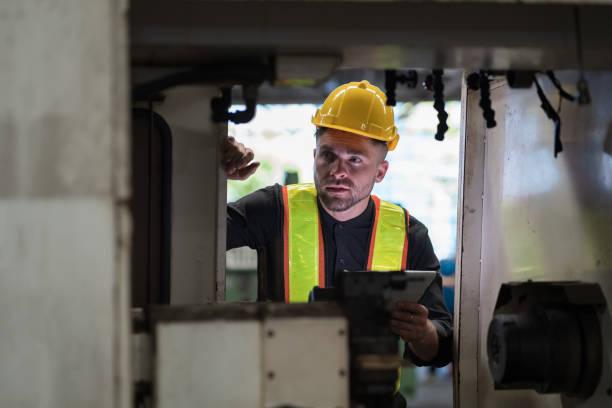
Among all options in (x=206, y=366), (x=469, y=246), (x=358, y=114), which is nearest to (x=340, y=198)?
(x=358, y=114)

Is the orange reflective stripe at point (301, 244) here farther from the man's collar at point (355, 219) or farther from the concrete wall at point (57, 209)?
the concrete wall at point (57, 209)

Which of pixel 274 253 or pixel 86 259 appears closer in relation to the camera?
pixel 86 259

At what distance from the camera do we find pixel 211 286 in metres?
1.53

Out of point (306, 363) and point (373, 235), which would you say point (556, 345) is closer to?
point (306, 363)

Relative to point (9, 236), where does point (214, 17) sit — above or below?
above

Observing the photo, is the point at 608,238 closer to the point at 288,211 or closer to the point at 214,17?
the point at 214,17

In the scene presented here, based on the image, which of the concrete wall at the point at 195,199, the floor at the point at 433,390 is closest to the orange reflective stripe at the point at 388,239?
the concrete wall at the point at 195,199

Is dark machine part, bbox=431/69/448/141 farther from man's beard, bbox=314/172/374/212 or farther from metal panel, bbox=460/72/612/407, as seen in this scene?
man's beard, bbox=314/172/374/212

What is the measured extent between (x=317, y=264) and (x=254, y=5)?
124 cm

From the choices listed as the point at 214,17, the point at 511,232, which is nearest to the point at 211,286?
the point at 214,17

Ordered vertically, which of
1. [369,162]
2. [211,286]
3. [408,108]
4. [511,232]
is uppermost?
[408,108]

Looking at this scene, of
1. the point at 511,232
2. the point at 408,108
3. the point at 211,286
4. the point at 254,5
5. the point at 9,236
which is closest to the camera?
the point at 9,236

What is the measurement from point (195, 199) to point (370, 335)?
63 cm

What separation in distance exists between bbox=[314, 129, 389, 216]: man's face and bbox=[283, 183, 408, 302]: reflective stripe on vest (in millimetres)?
95
